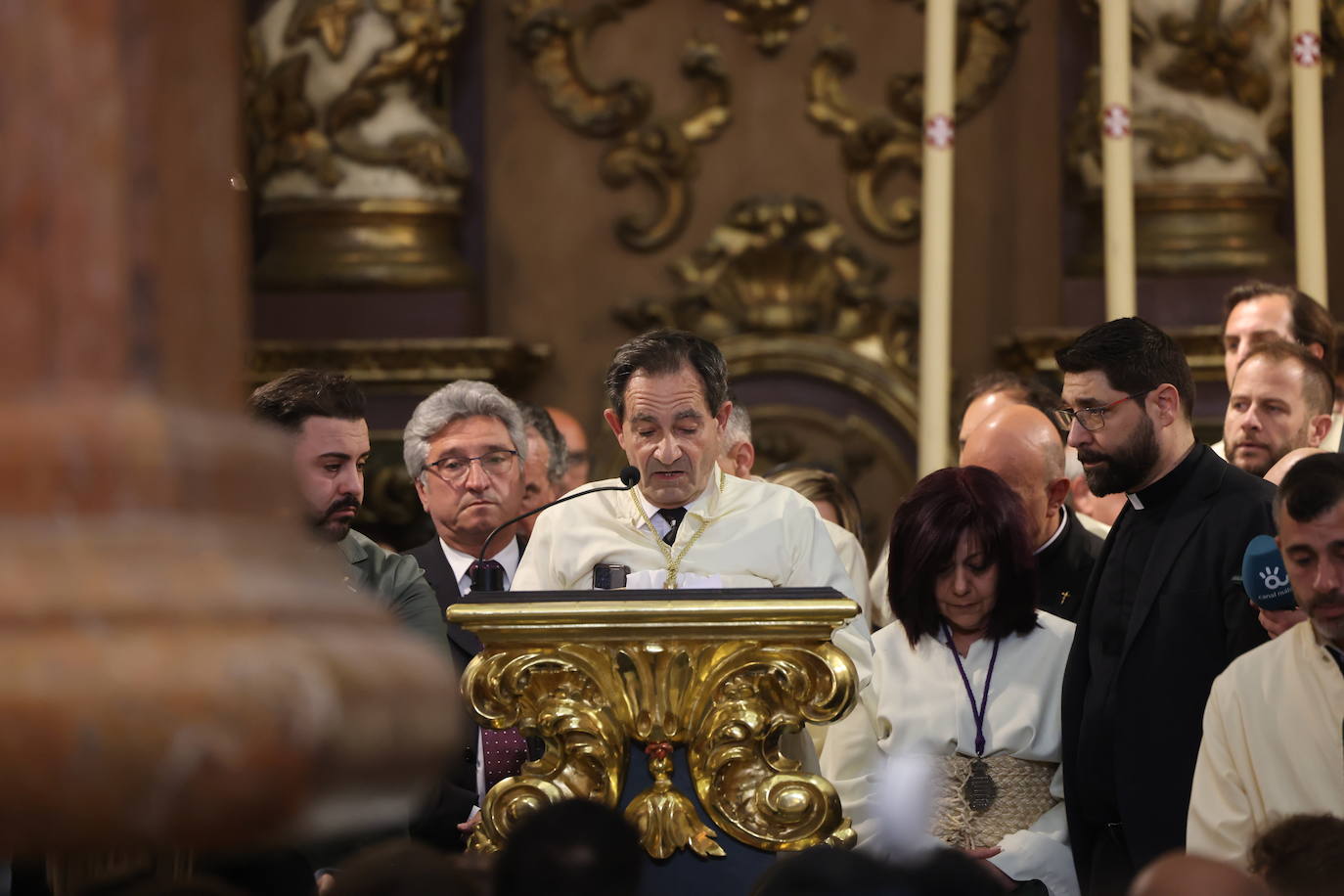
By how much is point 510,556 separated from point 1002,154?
2892 mm

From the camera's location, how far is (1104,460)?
14.8ft

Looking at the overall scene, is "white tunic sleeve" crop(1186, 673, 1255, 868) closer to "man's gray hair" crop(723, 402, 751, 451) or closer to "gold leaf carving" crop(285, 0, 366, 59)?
"man's gray hair" crop(723, 402, 751, 451)

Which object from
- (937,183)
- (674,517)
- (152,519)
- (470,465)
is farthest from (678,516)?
(152,519)

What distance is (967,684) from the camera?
4188 millimetres

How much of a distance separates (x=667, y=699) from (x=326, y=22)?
4078mm

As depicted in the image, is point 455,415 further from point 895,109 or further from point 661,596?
point 895,109

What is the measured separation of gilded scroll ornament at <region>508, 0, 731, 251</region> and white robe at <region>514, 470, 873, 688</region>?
2951 millimetres

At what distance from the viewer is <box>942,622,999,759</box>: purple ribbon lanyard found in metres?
4.12

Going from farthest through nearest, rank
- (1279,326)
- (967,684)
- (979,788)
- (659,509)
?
(1279,326) < (659,509) < (967,684) < (979,788)

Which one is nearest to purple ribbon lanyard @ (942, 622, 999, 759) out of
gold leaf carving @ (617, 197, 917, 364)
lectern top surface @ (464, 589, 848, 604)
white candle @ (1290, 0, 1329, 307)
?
lectern top surface @ (464, 589, 848, 604)

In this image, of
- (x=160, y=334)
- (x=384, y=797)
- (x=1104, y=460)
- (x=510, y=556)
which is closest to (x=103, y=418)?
(x=160, y=334)

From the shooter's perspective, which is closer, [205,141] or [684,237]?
[205,141]

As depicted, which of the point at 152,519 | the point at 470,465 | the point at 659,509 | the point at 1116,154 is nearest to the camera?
the point at 152,519

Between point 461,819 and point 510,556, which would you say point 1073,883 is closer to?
point 461,819
